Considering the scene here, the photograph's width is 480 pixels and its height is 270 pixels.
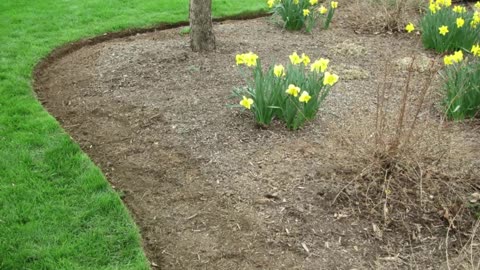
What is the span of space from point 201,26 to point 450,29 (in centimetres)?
287

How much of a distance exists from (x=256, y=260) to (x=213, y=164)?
1.08 m

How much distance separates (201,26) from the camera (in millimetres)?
5887

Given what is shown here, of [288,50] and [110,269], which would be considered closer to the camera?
[110,269]

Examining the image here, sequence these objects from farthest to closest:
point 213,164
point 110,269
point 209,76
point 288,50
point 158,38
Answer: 1. point 158,38
2. point 288,50
3. point 209,76
4. point 213,164
5. point 110,269

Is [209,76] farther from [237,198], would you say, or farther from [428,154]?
[428,154]

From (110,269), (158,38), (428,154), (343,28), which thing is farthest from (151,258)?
(343,28)

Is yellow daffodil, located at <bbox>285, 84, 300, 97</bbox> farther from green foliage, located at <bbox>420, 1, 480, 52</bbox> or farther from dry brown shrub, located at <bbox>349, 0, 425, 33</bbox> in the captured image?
dry brown shrub, located at <bbox>349, 0, 425, 33</bbox>

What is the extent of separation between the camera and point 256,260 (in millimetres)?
3129

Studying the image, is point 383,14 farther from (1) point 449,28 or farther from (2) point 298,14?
(1) point 449,28

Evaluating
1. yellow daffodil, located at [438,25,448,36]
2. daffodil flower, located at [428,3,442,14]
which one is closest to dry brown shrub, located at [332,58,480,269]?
yellow daffodil, located at [438,25,448,36]

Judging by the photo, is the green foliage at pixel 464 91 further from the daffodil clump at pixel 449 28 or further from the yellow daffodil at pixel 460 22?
the daffodil clump at pixel 449 28

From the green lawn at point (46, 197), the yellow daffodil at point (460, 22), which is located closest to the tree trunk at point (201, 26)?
the green lawn at point (46, 197)

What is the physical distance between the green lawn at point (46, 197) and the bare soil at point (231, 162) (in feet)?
0.49

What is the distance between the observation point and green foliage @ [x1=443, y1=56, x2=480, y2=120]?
4539mm
